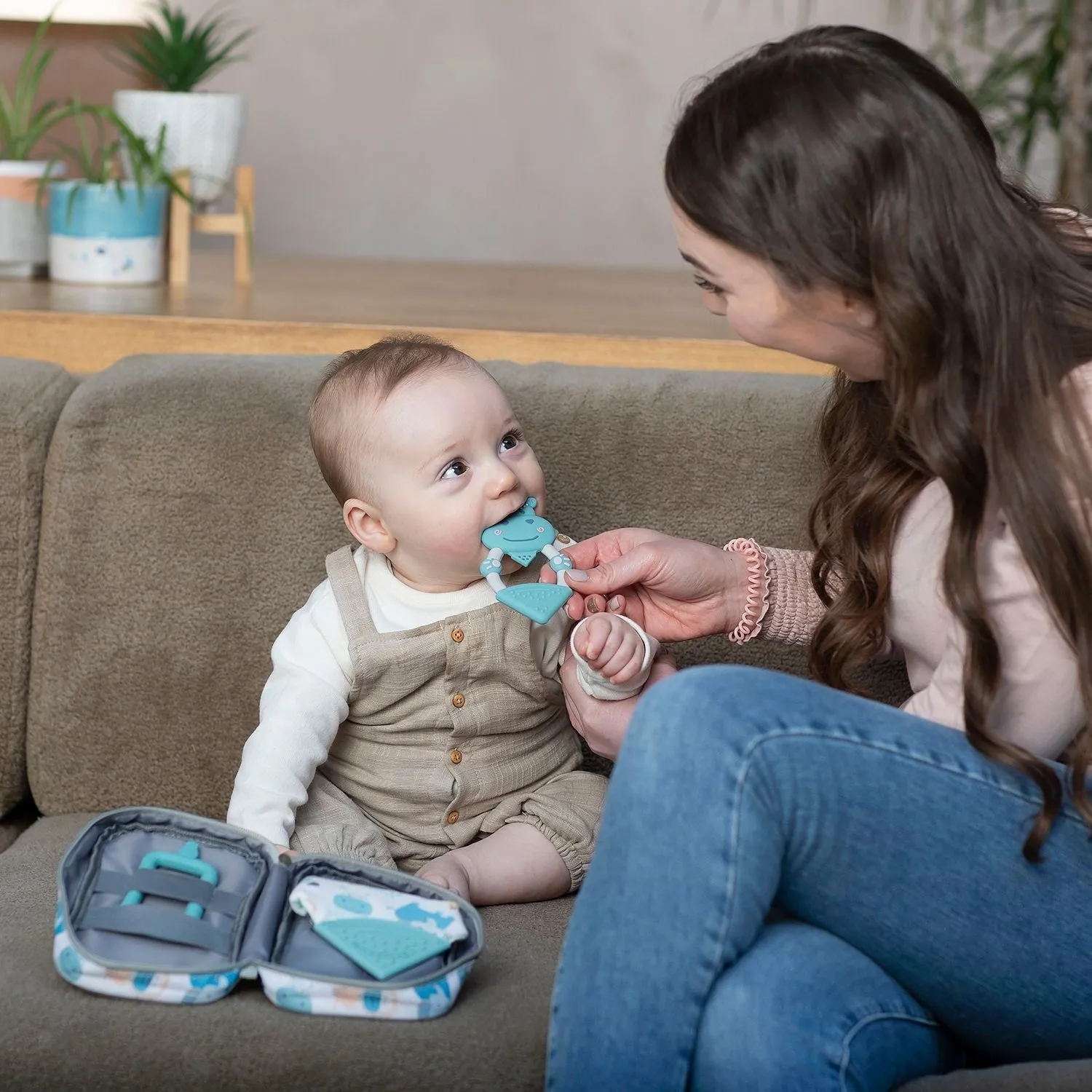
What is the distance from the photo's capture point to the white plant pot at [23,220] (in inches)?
90.7

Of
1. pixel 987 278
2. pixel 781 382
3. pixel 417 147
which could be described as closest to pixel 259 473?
pixel 781 382

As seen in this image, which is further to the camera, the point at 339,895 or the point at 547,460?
the point at 547,460

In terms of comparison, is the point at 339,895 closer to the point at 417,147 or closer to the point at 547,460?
the point at 547,460

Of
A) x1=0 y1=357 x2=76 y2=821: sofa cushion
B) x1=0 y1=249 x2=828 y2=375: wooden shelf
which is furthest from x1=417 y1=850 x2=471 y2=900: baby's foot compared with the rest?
x1=0 y1=249 x2=828 y2=375: wooden shelf

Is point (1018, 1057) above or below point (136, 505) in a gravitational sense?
below

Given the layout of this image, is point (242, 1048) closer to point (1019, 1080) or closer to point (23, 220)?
point (1019, 1080)

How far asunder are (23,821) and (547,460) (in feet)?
2.26

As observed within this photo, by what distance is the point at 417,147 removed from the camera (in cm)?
407

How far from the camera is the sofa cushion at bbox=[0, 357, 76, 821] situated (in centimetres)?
144

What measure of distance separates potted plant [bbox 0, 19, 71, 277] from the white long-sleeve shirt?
127cm

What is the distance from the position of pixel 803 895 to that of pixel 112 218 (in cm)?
189

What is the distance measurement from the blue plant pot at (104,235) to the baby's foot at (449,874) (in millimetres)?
1501

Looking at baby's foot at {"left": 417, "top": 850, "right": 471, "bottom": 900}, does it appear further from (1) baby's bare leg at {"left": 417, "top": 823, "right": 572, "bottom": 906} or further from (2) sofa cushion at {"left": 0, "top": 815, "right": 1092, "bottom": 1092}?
(2) sofa cushion at {"left": 0, "top": 815, "right": 1092, "bottom": 1092}

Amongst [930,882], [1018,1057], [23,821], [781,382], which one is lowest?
[23,821]
